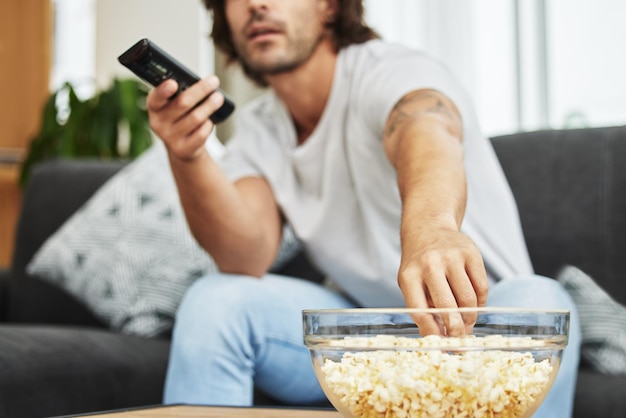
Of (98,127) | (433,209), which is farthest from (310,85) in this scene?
(98,127)

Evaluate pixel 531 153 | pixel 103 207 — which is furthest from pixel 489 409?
pixel 103 207

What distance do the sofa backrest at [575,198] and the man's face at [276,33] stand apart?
0.50m

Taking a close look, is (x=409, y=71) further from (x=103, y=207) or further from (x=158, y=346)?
(x=103, y=207)

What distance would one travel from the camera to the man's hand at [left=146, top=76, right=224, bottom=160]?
44.1 inches

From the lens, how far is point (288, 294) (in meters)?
1.32

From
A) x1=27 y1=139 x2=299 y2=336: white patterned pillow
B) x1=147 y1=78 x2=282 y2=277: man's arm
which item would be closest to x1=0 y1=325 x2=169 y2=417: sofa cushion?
x1=27 y1=139 x2=299 y2=336: white patterned pillow

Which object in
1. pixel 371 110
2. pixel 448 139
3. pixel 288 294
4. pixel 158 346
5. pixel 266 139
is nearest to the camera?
pixel 448 139

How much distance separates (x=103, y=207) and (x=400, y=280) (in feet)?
4.91

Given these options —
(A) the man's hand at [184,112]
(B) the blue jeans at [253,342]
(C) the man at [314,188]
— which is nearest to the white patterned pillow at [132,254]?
(C) the man at [314,188]

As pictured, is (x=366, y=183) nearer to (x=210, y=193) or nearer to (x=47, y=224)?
(x=210, y=193)

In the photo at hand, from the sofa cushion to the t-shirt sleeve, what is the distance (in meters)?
0.64

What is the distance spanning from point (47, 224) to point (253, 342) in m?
1.18

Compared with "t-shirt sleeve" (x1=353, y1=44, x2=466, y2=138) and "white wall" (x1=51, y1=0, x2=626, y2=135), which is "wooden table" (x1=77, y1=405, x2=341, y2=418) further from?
"white wall" (x1=51, y1=0, x2=626, y2=135)

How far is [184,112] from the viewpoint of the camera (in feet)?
3.74
